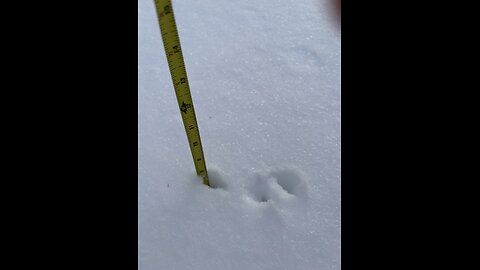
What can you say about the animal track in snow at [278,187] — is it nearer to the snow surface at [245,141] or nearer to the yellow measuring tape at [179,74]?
the snow surface at [245,141]

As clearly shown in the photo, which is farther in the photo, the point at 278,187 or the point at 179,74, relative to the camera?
the point at 278,187

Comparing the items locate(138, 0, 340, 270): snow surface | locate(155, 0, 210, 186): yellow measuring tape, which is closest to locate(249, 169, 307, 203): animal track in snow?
locate(138, 0, 340, 270): snow surface

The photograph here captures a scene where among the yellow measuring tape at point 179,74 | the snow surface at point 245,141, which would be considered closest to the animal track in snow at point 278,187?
the snow surface at point 245,141

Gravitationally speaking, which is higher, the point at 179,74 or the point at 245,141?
the point at 179,74

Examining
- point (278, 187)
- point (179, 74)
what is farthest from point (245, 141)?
point (179, 74)

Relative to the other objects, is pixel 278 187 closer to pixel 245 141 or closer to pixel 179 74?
pixel 245 141
